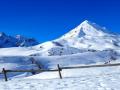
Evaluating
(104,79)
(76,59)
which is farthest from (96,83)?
(76,59)

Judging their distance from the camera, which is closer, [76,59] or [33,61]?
[33,61]

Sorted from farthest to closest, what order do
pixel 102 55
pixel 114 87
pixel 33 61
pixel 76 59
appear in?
pixel 102 55 < pixel 76 59 < pixel 33 61 < pixel 114 87

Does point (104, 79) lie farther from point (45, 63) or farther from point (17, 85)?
point (45, 63)

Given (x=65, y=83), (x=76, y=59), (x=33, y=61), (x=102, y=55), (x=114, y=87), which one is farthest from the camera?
(x=102, y=55)

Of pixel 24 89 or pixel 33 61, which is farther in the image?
pixel 33 61

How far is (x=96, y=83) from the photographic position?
21844 mm

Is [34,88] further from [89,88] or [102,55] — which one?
[102,55]

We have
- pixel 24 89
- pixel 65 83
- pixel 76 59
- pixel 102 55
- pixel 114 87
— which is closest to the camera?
pixel 114 87

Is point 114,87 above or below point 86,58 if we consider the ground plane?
below

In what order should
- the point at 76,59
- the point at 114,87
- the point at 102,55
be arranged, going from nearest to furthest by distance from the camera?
the point at 114,87
the point at 76,59
the point at 102,55

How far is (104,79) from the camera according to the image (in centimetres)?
2334

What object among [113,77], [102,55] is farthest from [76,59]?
[113,77]

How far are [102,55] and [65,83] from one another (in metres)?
150

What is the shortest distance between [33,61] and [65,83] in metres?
106
